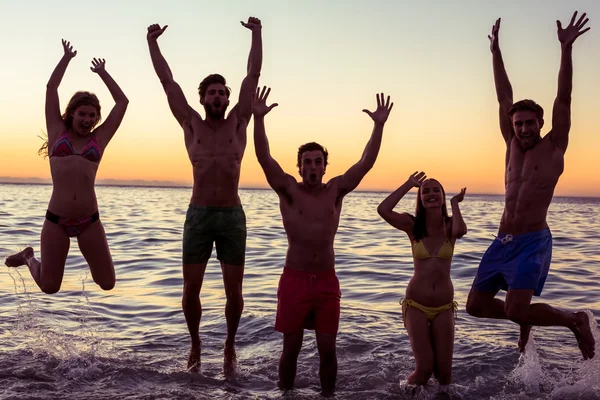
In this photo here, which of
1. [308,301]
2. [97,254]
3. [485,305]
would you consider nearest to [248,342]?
[97,254]

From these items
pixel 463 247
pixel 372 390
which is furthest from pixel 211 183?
pixel 463 247

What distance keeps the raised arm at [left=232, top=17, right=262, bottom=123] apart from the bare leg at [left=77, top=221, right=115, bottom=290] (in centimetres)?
215

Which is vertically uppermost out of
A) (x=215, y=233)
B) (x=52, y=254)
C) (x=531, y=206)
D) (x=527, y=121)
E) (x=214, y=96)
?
(x=214, y=96)

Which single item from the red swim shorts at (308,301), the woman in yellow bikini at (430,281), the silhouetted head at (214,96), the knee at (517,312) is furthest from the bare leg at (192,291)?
the knee at (517,312)

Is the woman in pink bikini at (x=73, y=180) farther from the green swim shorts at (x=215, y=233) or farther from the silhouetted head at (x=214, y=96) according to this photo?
the silhouetted head at (x=214, y=96)

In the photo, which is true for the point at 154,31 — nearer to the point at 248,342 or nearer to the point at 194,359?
the point at 194,359

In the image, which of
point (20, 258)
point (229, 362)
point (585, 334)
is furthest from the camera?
point (20, 258)

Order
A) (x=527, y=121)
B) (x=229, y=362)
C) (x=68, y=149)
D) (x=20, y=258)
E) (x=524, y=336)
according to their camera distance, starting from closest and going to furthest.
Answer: (x=527, y=121) < (x=68, y=149) < (x=229, y=362) < (x=524, y=336) < (x=20, y=258)

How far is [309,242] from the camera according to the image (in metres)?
6.89

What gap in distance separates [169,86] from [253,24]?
1.21 m

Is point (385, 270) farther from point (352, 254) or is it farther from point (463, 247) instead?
point (463, 247)

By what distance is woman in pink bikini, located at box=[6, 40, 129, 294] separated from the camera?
25.8 feet

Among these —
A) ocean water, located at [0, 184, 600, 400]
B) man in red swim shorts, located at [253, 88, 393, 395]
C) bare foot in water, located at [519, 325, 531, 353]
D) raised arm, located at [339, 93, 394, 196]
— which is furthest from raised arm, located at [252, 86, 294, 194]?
bare foot in water, located at [519, 325, 531, 353]

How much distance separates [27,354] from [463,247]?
45.8 ft
